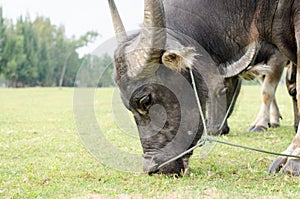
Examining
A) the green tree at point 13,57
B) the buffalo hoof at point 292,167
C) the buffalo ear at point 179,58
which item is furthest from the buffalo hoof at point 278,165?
the green tree at point 13,57

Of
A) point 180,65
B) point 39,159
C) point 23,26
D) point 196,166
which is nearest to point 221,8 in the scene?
point 180,65

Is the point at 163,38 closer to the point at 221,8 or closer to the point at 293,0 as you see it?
the point at 221,8

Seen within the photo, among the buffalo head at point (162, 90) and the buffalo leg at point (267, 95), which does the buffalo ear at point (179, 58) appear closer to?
the buffalo head at point (162, 90)

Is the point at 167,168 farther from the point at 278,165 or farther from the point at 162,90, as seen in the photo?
the point at 278,165

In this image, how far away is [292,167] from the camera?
3.93 metres

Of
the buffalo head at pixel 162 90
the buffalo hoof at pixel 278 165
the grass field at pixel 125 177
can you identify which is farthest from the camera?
the buffalo hoof at pixel 278 165

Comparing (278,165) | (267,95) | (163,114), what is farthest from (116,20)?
(267,95)

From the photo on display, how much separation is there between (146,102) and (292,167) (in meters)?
1.37

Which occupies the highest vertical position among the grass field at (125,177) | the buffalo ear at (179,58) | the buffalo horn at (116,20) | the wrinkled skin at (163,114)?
the buffalo horn at (116,20)

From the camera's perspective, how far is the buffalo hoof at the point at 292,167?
12.7 ft

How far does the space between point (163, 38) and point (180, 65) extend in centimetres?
28

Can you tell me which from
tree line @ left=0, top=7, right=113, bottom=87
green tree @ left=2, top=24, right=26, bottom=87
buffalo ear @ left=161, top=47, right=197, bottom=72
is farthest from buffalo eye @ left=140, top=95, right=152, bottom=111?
green tree @ left=2, top=24, right=26, bottom=87

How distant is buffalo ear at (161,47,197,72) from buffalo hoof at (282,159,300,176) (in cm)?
120

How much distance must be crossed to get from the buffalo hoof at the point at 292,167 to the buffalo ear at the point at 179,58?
3.93 feet
